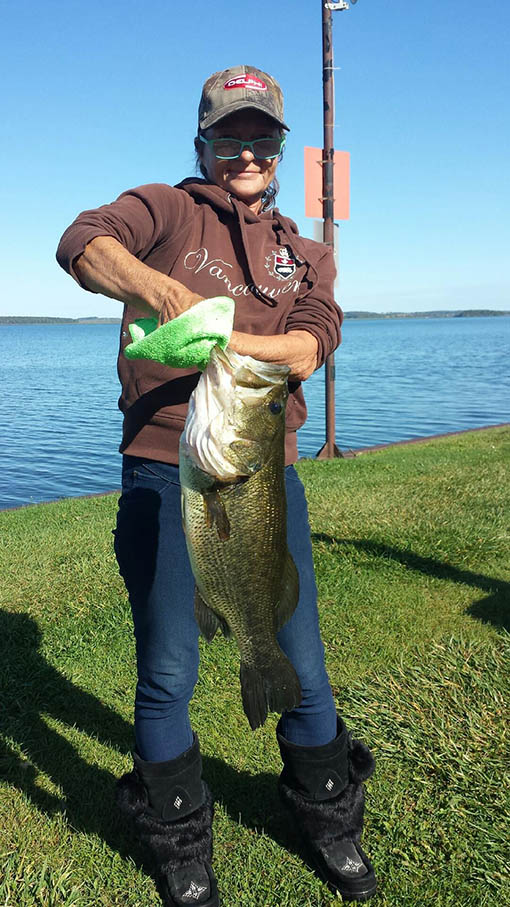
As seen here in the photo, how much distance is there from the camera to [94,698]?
427 cm

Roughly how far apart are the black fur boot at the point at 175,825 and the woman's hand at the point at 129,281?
1710 millimetres

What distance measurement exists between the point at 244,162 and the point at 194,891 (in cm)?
280

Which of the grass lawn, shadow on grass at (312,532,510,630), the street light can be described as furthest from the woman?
the street light

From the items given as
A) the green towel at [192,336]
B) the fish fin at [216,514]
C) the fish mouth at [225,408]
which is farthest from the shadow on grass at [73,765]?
the green towel at [192,336]

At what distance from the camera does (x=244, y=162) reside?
2.86 m

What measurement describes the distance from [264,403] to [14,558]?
493 cm

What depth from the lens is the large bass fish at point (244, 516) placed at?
2.17m

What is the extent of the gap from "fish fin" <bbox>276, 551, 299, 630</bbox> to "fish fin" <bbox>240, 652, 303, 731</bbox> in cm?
13

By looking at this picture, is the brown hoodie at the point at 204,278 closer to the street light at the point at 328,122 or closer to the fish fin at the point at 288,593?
the fish fin at the point at 288,593

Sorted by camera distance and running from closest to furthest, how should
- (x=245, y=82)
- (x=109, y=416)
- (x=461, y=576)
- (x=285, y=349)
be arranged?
(x=285, y=349) < (x=245, y=82) < (x=461, y=576) < (x=109, y=416)

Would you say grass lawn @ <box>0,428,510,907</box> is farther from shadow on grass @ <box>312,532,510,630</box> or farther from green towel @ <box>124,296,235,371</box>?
green towel @ <box>124,296,235,371</box>

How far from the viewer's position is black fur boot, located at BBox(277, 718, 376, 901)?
2.89 metres

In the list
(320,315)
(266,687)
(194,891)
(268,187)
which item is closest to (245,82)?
(268,187)

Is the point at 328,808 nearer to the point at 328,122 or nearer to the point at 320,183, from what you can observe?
the point at 320,183
